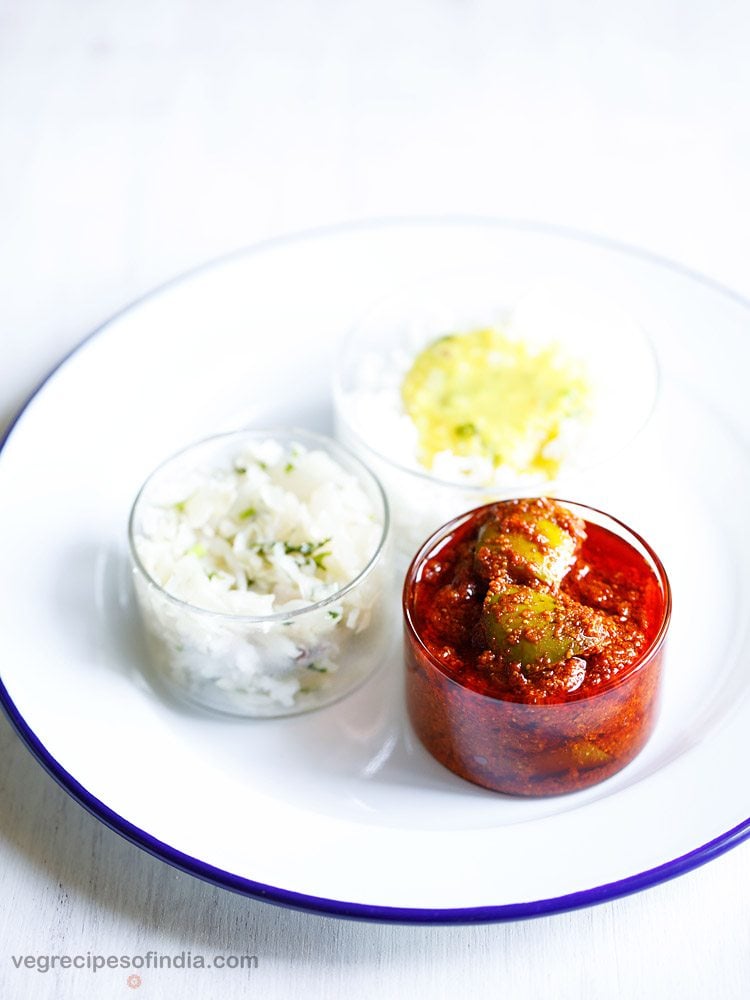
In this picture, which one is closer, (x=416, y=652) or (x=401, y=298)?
(x=416, y=652)

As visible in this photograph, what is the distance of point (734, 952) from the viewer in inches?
96.7

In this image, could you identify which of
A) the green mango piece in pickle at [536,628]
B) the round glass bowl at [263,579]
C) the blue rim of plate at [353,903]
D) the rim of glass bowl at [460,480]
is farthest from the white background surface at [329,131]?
the green mango piece in pickle at [536,628]

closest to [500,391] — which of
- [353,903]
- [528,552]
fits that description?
[528,552]

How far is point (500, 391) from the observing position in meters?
3.37

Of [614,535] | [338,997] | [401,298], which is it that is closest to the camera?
[338,997]

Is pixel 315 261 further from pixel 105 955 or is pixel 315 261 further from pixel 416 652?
pixel 105 955

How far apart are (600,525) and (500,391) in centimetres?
65

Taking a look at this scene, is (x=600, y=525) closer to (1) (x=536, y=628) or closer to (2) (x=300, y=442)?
(1) (x=536, y=628)

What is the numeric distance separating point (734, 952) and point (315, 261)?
2.23 metres

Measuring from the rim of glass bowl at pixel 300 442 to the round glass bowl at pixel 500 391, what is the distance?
3.8 inches

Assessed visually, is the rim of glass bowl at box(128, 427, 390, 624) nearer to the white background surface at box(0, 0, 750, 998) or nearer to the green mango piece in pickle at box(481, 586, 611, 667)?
the green mango piece in pickle at box(481, 586, 611, 667)

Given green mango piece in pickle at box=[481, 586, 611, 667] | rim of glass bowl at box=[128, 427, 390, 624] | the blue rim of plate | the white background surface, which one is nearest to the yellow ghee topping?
rim of glass bowl at box=[128, 427, 390, 624]

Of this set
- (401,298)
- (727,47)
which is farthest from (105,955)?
(727,47)

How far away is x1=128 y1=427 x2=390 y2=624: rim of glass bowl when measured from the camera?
2.70 m
